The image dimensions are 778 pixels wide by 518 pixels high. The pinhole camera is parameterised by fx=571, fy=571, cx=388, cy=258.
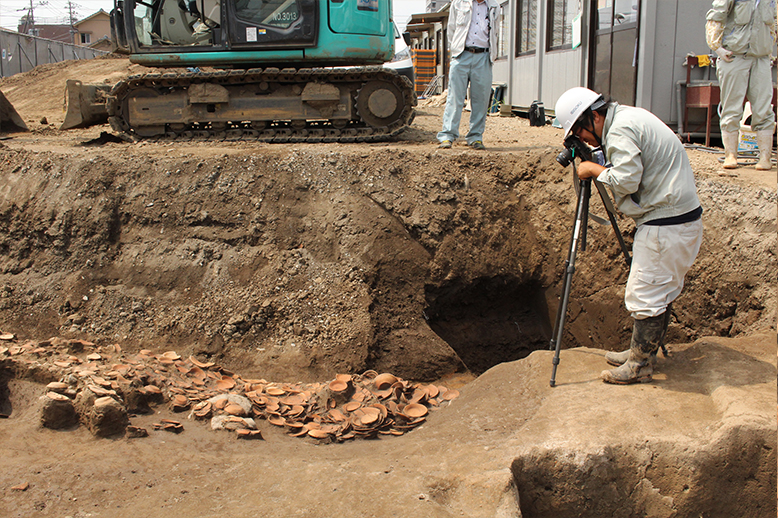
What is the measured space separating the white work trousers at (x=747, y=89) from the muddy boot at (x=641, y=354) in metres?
3.56

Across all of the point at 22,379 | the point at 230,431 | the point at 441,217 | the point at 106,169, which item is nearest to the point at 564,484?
the point at 230,431

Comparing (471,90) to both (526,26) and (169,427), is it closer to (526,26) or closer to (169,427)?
(169,427)

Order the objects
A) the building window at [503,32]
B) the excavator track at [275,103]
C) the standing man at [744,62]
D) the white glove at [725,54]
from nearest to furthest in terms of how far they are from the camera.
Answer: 1. the standing man at [744,62]
2. the white glove at [725,54]
3. the excavator track at [275,103]
4. the building window at [503,32]

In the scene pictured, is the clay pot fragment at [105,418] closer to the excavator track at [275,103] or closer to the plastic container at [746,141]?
the excavator track at [275,103]

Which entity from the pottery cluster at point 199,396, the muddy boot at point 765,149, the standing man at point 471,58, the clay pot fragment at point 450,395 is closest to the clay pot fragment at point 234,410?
the pottery cluster at point 199,396

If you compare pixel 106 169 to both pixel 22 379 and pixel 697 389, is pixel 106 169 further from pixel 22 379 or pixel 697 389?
pixel 697 389

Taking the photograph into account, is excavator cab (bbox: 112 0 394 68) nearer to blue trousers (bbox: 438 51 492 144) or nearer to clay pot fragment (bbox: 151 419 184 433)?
blue trousers (bbox: 438 51 492 144)

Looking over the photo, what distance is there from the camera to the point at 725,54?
19.7ft

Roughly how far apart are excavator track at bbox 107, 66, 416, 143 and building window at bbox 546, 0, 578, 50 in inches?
186

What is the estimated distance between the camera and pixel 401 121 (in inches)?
330

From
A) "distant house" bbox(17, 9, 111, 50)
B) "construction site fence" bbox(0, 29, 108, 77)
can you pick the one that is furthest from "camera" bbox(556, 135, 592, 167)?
"distant house" bbox(17, 9, 111, 50)

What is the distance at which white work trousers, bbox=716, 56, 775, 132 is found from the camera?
6000mm

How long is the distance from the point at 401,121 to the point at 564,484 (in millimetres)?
6113

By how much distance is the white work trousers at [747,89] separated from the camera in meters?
6.00
